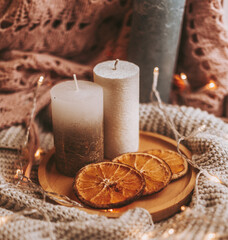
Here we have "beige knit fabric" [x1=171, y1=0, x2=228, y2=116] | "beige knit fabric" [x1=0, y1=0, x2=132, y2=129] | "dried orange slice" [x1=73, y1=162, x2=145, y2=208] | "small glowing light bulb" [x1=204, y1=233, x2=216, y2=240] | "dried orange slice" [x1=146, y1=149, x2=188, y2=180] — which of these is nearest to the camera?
"small glowing light bulb" [x1=204, y1=233, x2=216, y2=240]

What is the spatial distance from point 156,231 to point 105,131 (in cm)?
30

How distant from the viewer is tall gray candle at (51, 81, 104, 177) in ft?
2.48

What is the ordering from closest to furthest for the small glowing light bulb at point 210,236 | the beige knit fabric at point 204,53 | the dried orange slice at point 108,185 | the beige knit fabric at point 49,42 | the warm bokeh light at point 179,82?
the small glowing light bulb at point 210,236, the dried orange slice at point 108,185, the beige knit fabric at point 49,42, the beige knit fabric at point 204,53, the warm bokeh light at point 179,82

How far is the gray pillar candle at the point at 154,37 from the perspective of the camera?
0.98 m

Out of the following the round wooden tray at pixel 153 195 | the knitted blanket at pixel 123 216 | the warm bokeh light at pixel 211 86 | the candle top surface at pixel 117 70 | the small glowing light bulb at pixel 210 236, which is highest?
the candle top surface at pixel 117 70

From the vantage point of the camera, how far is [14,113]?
1.01m

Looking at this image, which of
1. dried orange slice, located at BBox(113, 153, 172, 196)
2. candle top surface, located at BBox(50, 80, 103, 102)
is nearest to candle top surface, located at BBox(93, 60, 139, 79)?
candle top surface, located at BBox(50, 80, 103, 102)

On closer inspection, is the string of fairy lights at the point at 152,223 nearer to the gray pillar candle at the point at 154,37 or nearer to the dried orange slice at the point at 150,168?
the dried orange slice at the point at 150,168

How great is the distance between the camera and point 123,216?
2.16 feet

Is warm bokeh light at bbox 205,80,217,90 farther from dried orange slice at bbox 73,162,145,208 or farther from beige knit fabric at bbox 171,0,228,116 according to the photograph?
dried orange slice at bbox 73,162,145,208

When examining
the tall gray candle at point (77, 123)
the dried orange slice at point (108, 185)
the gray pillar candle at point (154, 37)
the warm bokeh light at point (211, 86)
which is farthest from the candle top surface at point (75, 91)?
the warm bokeh light at point (211, 86)

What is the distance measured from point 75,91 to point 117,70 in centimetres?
12

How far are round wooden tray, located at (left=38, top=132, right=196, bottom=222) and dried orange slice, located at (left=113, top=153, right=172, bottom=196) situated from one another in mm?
26

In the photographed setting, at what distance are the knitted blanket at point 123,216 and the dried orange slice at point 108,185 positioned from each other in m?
0.04
